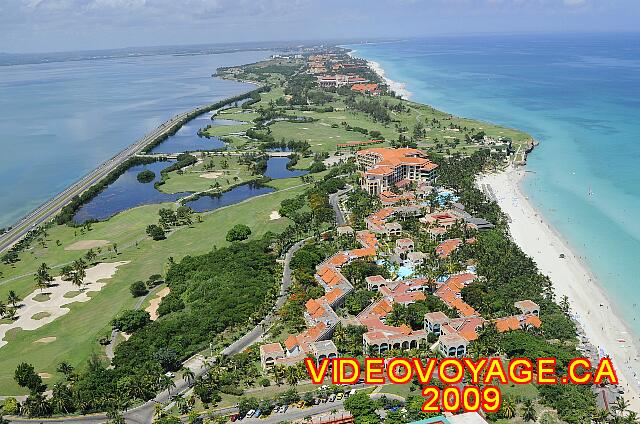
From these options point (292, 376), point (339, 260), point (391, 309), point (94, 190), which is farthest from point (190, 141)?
point (292, 376)

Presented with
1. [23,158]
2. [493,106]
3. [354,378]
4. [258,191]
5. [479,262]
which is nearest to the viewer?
[354,378]

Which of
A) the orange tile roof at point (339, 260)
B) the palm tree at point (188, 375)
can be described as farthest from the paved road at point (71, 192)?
the orange tile roof at point (339, 260)

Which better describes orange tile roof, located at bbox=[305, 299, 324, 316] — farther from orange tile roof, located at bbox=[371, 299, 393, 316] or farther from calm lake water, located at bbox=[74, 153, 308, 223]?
calm lake water, located at bbox=[74, 153, 308, 223]

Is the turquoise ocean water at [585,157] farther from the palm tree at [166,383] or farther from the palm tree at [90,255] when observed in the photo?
the palm tree at [90,255]

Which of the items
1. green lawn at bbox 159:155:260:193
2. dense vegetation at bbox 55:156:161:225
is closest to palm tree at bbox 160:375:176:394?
dense vegetation at bbox 55:156:161:225

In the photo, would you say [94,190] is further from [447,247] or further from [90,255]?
[447,247]

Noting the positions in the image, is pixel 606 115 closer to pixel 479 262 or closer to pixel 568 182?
pixel 568 182

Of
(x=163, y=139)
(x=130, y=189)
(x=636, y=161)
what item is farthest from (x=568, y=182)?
(x=163, y=139)
